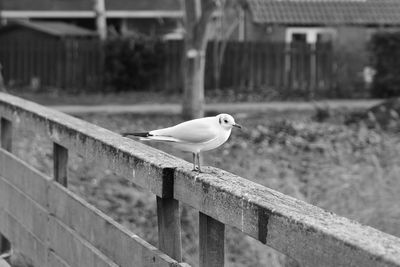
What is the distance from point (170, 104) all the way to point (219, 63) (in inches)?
190

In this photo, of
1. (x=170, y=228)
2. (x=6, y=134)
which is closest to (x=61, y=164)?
(x=6, y=134)

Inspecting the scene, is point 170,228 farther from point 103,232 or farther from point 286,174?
point 286,174

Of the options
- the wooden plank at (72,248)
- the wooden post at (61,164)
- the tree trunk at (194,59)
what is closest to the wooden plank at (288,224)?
the wooden plank at (72,248)

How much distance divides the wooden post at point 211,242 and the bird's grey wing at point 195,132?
→ 25.4 inches

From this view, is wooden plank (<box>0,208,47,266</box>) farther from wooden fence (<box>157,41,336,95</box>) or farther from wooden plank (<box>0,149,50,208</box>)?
wooden fence (<box>157,41,336,95</box>)

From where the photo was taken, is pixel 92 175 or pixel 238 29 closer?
pixel 92 175

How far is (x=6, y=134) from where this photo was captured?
7.15 meters

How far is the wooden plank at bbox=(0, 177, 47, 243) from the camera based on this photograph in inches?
222

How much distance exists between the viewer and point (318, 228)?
8.66 ft

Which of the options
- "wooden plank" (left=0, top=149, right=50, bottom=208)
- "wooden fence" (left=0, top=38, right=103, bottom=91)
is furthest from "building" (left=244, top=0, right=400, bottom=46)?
"wooden plank" (left=0, top=149, right=50, bottom=208)

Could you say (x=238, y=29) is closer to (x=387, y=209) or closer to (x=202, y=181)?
(x=387, y=209)

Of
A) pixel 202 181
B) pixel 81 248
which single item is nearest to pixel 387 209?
pixel 81 248

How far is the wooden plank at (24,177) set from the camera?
580 centimetres

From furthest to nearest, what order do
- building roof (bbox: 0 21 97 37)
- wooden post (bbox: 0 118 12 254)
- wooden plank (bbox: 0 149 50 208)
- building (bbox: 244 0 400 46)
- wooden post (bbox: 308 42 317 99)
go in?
1. building (bbox: 244 0 400 46)
2. building roof (bbox: 0 21 97 37)
3. wooden post (bbox: 308 42 317 99)
4. wooden post (bbox: 0 118 12 254)
5. wooden plank (bbox: 0 149 50 208)
